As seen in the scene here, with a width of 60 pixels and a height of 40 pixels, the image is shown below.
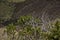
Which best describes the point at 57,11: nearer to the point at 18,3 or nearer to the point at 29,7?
the point at 29,7

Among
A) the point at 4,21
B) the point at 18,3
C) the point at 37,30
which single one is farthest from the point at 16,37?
the point at 18,3

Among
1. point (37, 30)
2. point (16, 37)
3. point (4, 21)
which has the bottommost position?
point (4, 21)

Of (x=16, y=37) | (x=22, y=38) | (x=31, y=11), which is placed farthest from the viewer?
(x=31, y=11)

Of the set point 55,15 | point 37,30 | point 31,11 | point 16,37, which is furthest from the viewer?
point 31,11

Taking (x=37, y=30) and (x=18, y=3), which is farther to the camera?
(x=18, y=3)

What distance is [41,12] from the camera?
34.1 ft

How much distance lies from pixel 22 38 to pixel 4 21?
447cm

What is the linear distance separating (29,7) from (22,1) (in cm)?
65

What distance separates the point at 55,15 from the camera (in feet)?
33.0

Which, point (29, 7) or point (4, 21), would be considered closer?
point (4, 21)

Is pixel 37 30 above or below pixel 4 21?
above

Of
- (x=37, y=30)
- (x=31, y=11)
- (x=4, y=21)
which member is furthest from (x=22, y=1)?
(x=37, y=30)

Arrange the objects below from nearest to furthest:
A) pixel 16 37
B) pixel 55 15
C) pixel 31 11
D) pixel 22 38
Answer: pixel 22 38 → pixel 16 37 → pixel 55 15 → pixel 31 11

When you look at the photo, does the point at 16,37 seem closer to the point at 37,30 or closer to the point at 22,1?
the point at 37,30
